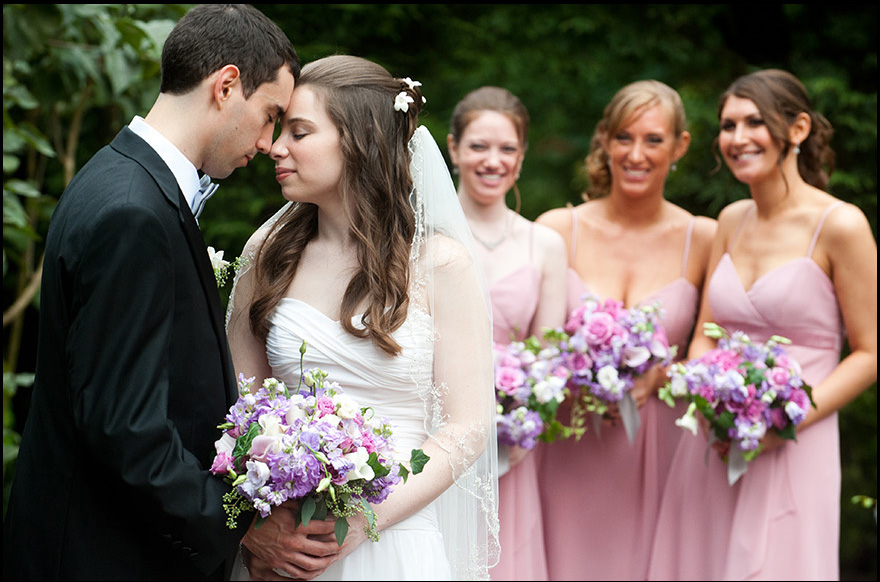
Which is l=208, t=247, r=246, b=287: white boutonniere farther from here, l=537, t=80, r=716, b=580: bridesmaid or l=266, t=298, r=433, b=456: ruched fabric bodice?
l=537, t=80, r=716, b=580: bridesmaid

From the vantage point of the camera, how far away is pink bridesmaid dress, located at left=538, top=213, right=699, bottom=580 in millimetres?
4680

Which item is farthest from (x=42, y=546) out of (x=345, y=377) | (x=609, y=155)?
(x=609, y=155)

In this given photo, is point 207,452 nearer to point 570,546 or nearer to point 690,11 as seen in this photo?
point 570,546

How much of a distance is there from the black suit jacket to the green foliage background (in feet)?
9.57

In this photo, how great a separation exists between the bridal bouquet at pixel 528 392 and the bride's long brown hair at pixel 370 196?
4.27 feet

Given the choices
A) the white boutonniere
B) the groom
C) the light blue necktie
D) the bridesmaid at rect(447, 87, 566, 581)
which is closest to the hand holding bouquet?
the bridesmaid at rect(447, 87, 566, 581)

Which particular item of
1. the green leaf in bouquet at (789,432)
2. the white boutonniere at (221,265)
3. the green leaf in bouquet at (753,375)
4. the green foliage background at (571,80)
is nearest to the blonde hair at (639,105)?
the green leaf in bouquet at (753,375)

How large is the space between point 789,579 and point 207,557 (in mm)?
2947

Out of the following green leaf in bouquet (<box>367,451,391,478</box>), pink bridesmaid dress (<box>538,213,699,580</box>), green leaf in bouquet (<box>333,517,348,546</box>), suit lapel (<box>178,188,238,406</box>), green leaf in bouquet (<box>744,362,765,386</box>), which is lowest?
pink bridesmaid dress (<box>538,213,699,580</box>)

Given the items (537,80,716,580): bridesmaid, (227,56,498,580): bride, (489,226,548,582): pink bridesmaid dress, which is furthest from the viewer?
(537,80,716,580): bridesmaid

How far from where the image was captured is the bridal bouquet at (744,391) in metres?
3.94

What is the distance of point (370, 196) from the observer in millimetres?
2883

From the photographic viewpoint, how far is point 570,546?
4766mm

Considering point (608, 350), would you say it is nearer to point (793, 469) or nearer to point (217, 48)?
point (793, 469)
